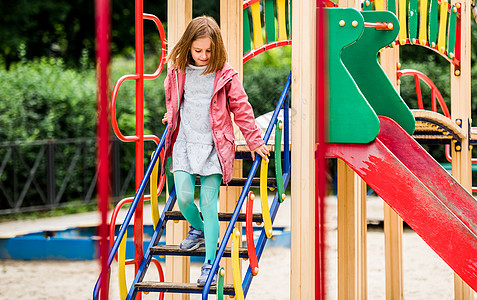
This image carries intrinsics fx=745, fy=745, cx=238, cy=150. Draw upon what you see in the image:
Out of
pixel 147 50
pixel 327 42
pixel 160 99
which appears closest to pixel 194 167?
pixel 327 42

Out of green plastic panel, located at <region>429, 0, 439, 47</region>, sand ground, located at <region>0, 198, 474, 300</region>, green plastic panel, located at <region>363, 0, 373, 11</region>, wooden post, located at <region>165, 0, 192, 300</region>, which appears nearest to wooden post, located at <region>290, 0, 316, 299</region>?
wooden post, located at <region>165, 0, 192, 300</region>

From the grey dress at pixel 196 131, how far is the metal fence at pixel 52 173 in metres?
7.50

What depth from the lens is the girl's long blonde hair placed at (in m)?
3.63

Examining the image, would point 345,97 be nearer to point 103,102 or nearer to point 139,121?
point 139,121

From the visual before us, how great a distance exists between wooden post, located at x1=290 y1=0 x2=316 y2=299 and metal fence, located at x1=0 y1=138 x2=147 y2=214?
783cm

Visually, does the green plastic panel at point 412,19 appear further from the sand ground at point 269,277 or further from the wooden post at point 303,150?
the sand ground at point 269,277

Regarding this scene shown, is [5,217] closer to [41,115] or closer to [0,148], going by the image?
[0,148]

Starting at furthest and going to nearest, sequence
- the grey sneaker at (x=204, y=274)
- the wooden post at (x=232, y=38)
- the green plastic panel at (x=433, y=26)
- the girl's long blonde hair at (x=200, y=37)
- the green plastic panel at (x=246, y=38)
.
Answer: the green plastic panel at (x=433, y=26), the green plastic panel at (x=246, y=38), the wooden post at (x=232, y=38), the girl's long blonde hair at (x=200, y=37), the grey sneaker at (x=204, y=274)

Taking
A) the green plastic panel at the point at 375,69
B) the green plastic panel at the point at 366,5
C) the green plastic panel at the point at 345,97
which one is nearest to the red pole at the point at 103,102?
the green plastic panel at the point at 345,97

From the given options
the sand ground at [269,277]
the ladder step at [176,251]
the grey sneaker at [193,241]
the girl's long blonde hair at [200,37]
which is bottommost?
the sand ground at [269,277]

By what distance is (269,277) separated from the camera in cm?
727

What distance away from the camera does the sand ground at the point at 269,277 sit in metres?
6.47

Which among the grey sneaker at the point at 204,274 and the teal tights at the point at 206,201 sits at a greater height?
the teal tights at the point at 206,201

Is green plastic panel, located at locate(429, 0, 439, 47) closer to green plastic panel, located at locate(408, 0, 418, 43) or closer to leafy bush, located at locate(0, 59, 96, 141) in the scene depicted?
green plastic panel, located at locate(408, 0, 418, 43)
